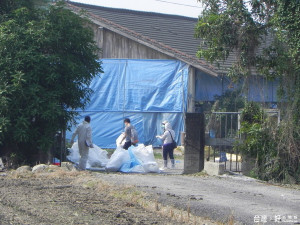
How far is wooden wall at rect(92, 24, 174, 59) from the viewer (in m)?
24.2

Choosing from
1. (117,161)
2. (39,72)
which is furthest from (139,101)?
(39,72)

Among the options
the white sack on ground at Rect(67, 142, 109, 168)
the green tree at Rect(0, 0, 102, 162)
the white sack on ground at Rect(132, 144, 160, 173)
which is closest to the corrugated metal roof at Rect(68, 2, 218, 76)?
the white sack on ground at Rect(67, 142, 109, 168)

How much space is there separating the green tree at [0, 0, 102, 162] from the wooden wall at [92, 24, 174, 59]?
9376 millimetres

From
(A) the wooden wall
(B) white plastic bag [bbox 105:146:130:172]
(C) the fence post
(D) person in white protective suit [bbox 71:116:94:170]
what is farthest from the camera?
(A) the wooden wall

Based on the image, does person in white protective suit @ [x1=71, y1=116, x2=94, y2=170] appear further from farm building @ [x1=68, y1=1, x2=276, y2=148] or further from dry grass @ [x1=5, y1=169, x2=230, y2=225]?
farm building @ [x1=68, y1=1, x2=276, y2=148]

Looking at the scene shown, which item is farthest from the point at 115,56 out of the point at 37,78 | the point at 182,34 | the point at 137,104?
the point at 37,78

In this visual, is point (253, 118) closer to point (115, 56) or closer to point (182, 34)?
point (115, 56)

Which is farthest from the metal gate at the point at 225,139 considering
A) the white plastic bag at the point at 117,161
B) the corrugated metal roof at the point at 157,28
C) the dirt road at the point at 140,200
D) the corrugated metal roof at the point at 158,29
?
the corrugated metal roof at the point at 157,28

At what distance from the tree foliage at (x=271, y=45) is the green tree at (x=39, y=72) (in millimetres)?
3642

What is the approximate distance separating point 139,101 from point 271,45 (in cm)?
1162

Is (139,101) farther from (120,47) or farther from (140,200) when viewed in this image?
(140,200)

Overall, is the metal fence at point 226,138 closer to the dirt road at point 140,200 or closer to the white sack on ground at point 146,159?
the dirt road at point 140,200

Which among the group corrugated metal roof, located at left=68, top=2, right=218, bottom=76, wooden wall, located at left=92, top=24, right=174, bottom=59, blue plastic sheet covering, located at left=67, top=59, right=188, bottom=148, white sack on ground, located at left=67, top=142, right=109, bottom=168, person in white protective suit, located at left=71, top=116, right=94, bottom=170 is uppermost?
corrugated metal roof, located at left=68, top=2, right=218, bottom=76

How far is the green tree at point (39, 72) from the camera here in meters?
13.4
